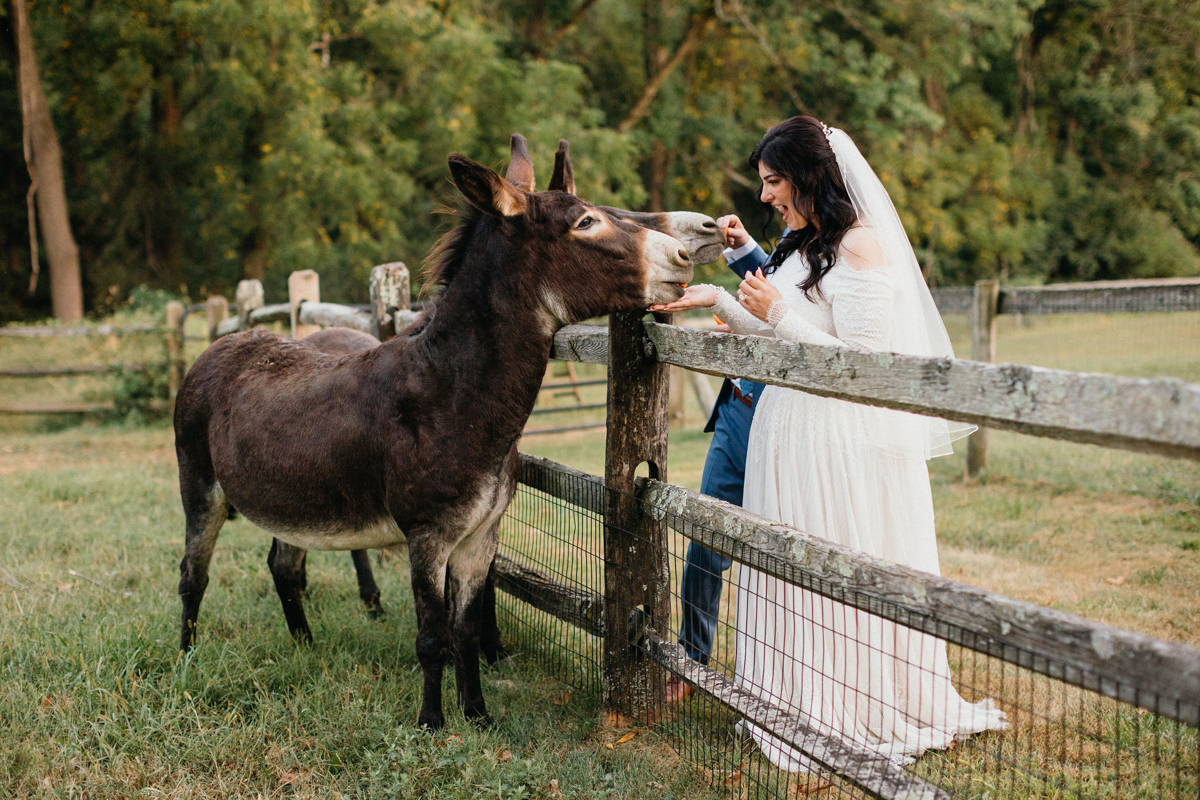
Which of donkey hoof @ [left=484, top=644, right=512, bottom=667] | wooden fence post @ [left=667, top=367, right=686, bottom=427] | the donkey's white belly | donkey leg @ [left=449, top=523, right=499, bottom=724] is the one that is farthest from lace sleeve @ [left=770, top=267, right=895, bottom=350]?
wooden fence post @ [left=667, top=367, right=686, bottom=427]

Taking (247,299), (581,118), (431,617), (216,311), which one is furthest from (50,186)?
(431,617)

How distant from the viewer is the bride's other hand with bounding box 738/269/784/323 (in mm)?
2969

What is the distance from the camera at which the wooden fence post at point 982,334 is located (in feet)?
24.7

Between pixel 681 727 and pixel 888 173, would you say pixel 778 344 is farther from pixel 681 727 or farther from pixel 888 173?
pixel 888 173

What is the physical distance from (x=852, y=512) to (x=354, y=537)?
2.09 meters

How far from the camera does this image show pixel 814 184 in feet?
10.6

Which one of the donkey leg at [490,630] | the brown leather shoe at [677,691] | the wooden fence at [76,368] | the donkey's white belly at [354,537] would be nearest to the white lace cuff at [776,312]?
the brown leather shoe at [677,691]

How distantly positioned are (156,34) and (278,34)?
148 inches

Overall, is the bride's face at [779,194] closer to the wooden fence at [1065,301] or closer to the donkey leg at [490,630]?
the donkey leg at [490,630]

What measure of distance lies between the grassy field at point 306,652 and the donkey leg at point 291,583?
0.38 ft

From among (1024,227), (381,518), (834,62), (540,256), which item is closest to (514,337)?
(540,256)

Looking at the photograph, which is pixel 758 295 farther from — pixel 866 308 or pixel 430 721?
pixel 430 721

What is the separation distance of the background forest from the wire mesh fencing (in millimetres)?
11350

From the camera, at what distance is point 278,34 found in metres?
15.4
